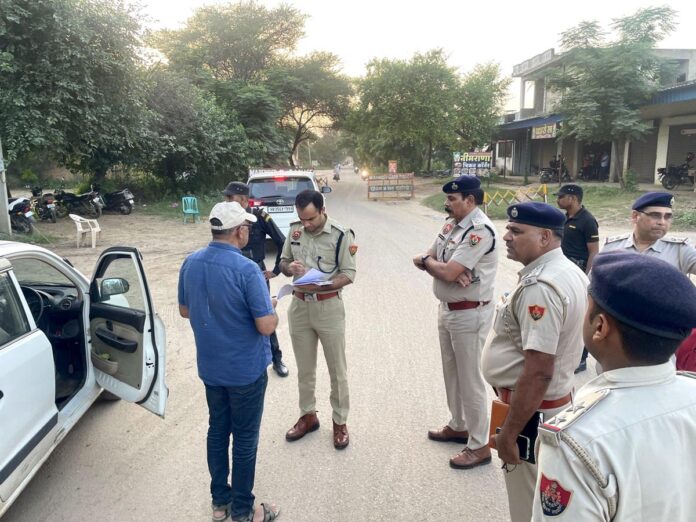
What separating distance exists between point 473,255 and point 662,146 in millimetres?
22867

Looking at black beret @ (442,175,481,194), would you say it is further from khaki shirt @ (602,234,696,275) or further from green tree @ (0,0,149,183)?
green tree @ (0,0,149,183)

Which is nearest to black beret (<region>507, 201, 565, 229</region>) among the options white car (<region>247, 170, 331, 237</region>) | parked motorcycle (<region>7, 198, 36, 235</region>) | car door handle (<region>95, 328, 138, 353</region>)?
car door handle (<region>95, 328, 138, 353</region>)

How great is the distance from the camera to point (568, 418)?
1107 mm

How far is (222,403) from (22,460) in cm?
108

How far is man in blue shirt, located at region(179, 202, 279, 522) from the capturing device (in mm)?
2488

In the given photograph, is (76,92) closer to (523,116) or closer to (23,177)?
(23,177)

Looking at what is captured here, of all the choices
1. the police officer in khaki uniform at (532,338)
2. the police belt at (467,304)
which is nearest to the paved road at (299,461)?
the police officer in khaki uniform at (532,338)

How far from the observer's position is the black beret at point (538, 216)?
7.07 ft

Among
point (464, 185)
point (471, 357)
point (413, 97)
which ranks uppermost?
point (413, 97)

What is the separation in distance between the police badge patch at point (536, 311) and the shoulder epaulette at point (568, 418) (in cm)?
86

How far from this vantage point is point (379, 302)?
22.2ft

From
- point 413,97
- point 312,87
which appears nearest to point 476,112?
point 413,97

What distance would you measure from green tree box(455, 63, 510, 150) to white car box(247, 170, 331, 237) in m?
21.6

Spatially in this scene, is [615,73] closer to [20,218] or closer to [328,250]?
[328,250]
